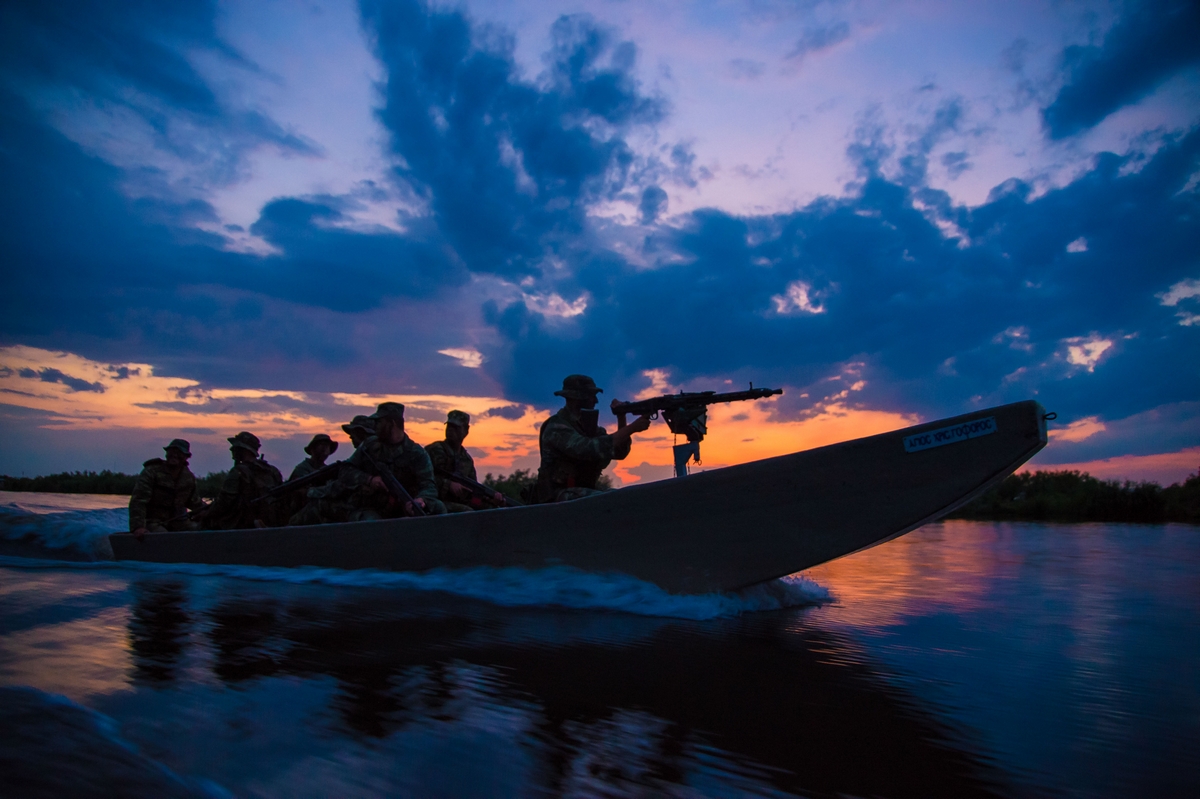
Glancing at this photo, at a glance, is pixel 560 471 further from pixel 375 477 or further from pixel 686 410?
pixel 375 477

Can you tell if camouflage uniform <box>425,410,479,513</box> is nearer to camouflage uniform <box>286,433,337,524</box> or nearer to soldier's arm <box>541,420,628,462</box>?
camouflage uniform <box>286,433,337,524</box>

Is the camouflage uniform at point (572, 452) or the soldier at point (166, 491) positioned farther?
the soldier at point (166, 491)

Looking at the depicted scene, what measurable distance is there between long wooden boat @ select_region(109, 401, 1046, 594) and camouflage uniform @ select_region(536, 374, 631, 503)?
0.76 meters

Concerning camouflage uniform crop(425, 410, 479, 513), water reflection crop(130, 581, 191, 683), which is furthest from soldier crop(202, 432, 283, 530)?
water reflection crop(130, 581, 191, 683)

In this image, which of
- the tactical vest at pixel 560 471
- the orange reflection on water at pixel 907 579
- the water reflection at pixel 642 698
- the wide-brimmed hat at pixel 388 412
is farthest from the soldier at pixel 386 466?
the orange reflection on water at pixel 907 579

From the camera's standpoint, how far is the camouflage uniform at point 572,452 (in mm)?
5359

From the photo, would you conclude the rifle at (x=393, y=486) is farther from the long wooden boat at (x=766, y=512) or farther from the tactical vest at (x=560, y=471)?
the tactical vest at (x=560, y=471)

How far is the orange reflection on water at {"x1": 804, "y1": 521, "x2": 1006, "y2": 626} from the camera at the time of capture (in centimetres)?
439

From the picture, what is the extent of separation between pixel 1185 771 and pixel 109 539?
29.9ft

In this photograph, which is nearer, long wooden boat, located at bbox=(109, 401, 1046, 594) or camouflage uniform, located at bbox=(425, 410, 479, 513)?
long wooden boat, located at bbox=(109, 401, 1046, 594)

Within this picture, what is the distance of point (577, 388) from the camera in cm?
579

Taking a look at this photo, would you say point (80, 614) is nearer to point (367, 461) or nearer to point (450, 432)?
point (367, 461)

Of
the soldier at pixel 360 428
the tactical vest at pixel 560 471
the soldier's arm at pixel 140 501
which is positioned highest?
the soldier at pixel 360 428

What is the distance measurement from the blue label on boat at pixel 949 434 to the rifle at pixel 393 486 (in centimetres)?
400
